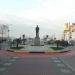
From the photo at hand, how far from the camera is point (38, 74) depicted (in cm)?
1573

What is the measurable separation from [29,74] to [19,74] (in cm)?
53

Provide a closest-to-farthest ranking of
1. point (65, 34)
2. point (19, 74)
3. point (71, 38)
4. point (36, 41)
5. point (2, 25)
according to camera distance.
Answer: point (19, 74)
point (36, 41)
point (2, 25)
point (71, 38)
point (65, 34)

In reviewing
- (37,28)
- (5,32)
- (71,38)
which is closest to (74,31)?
(71,38)

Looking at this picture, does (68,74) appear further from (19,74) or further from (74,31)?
(74,31)

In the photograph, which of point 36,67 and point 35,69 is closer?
point 35,69

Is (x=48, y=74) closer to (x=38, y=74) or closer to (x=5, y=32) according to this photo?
(x=38, y=74)

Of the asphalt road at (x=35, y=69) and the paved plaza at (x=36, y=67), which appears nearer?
the asphalt road at (x=35, y=69)

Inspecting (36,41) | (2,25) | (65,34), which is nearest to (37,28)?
(36,41)

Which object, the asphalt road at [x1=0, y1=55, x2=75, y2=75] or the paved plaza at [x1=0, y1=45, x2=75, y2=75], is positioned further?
the paved plaza at [x1=0, y1=45, x2=75, y2=75]

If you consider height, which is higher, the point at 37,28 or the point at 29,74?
the point at 37,28

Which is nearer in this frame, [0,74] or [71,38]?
[0,74]

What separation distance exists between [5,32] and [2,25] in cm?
722

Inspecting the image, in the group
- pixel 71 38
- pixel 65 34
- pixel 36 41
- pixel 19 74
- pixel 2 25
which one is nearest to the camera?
pixel 19 74

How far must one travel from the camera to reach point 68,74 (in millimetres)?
16094
